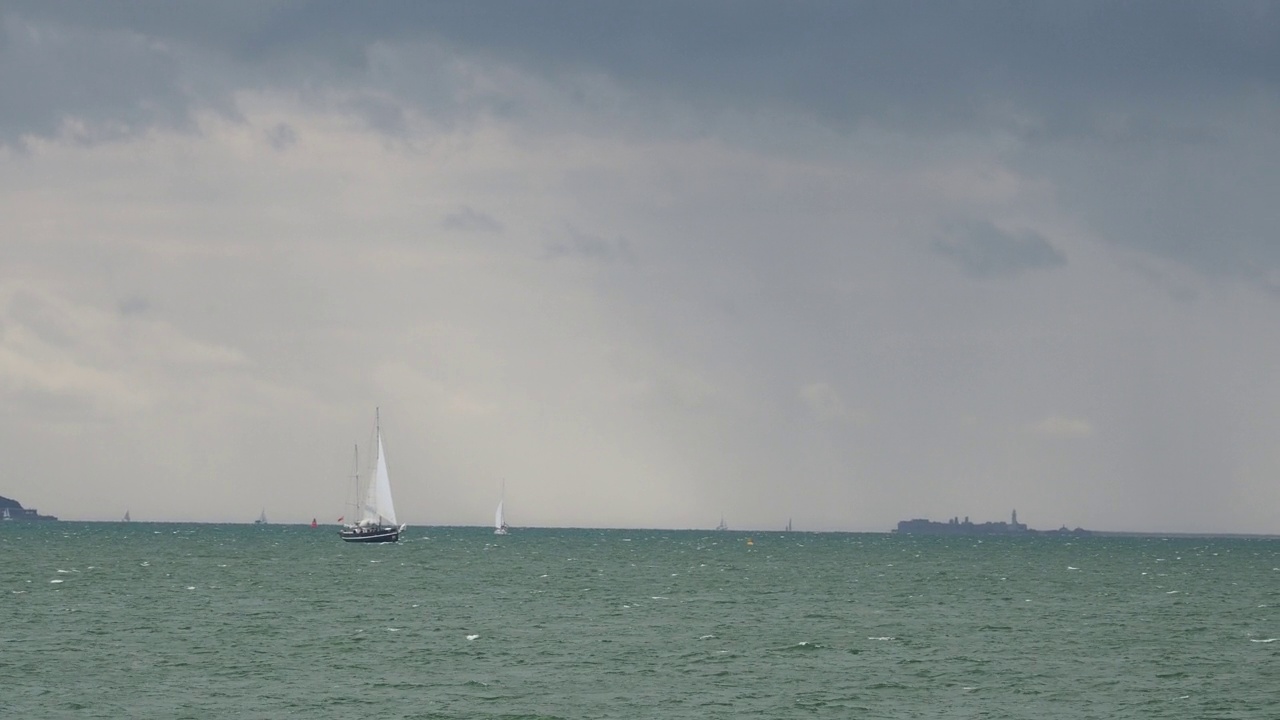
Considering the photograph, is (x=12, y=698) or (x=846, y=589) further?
(x=846, y=589)

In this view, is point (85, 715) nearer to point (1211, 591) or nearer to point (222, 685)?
point (222, 685)

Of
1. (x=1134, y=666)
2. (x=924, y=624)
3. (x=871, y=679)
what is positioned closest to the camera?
(x=871, y=679)

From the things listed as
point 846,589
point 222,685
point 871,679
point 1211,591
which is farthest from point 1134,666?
point 1211,591

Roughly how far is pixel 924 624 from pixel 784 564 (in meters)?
95.1

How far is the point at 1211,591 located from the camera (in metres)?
127

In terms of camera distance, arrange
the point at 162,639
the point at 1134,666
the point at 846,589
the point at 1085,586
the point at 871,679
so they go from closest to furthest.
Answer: the point at 871,679 → the point at 1134,666 → the point at 162,639 → the point at 846,589 → the point at 1085,586

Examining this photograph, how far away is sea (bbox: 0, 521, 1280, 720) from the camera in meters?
53.5

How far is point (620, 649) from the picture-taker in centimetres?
7044

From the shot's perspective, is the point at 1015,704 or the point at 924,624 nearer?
the point at 1015,704

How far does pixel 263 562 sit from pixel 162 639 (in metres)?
96.5

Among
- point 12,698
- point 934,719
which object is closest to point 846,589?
point 934,719

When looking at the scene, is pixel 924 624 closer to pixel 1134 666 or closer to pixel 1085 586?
pixel 1134 666

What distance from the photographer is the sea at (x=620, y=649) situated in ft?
176

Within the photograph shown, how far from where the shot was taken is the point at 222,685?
5669 cm
